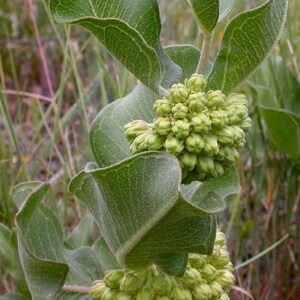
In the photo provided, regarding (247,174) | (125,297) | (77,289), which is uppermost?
(125,297)

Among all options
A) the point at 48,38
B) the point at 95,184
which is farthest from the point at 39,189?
the point at 48,38

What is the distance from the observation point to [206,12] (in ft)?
3.52

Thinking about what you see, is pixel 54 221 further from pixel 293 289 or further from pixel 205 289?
pixel 293 289

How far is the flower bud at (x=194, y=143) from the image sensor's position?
995mm

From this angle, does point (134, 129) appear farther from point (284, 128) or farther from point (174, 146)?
point (284, 128)

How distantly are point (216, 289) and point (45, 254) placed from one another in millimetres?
370

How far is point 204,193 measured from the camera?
1361 millimetres

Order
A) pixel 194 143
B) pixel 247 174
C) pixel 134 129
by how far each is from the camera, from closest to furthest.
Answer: pixel 194 143 → pixel 134 129 → pixel 247 174

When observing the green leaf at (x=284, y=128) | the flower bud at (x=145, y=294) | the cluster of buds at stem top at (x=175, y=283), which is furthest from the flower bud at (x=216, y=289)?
the green leaf at (x=284, y=128)

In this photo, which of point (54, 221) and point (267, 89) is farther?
point (267, 89)

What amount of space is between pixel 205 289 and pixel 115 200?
25 cm

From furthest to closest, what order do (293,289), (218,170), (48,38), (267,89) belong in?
(48,38), (267,89), (293,289), (218,170)

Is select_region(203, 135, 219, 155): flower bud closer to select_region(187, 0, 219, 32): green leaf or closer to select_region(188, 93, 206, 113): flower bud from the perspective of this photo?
select_region(188, 93, 206, 113): flower bud

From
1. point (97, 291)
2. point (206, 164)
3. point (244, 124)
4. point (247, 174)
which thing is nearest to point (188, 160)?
point (206, 164)
